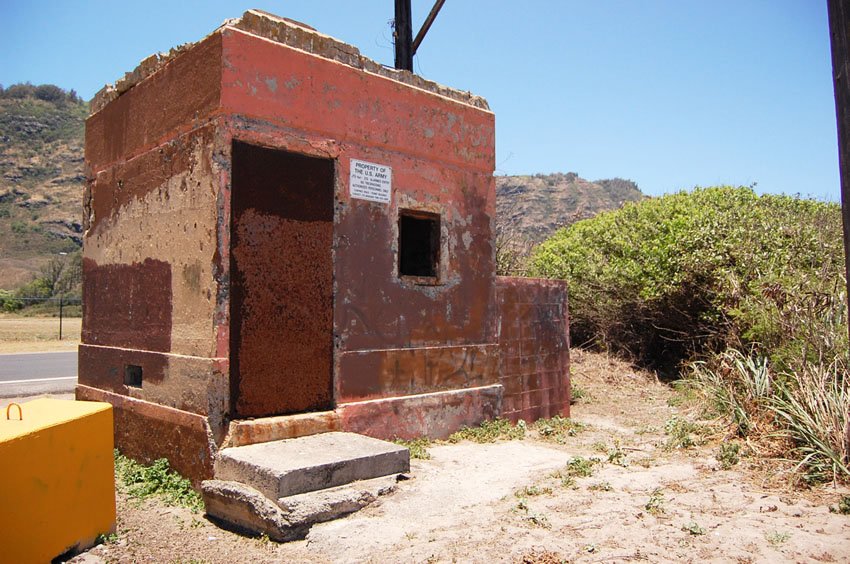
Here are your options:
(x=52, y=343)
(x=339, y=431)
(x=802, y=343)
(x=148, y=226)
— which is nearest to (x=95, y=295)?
(x=148, y=226)

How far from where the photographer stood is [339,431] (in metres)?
5.71

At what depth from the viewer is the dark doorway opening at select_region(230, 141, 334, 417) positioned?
5148 mm

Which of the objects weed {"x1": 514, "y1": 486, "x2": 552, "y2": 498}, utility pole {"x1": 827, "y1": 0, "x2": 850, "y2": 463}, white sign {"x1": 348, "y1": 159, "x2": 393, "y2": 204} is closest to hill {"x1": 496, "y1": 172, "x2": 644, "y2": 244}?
white sign {"x1": 348, "y1": 159, "x2": 393, "y2": 204}

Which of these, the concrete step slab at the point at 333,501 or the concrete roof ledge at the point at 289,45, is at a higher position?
the concrete roof ledge at the point at 289,45

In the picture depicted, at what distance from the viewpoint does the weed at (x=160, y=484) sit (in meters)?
4.98

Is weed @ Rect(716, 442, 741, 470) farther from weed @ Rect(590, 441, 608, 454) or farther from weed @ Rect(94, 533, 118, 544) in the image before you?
weed @ Rect(94, 533, 118, 544)

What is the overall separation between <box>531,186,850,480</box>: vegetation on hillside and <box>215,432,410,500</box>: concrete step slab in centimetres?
344

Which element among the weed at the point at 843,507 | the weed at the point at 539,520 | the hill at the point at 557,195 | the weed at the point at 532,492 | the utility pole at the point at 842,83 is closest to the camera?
the utility pole at the point at 842,83

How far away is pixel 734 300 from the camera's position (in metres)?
10.4

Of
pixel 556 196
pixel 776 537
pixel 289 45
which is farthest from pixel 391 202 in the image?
pixel 556 196

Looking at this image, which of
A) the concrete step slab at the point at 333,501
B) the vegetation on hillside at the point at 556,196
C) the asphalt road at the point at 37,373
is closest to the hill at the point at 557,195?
the vegetation on hillside at the point at 556,196

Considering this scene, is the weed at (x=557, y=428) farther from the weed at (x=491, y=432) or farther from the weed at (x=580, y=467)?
the weed at (x=580, y=467)

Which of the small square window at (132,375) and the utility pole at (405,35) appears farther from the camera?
the utility pole at (405,35)

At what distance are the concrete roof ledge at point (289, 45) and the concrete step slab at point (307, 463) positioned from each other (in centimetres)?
340
